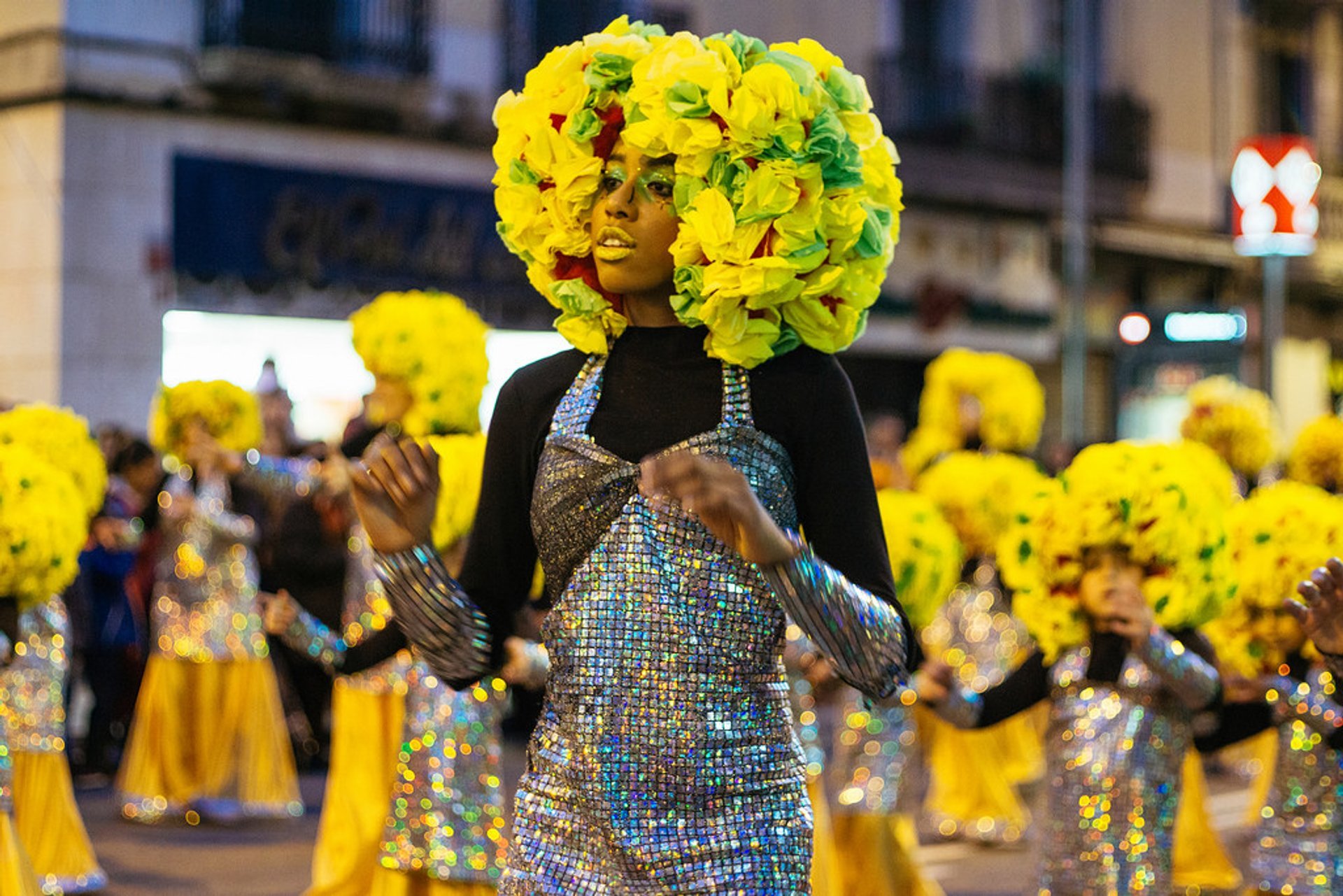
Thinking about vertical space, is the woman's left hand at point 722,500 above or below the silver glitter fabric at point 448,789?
above

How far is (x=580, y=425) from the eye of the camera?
318cm

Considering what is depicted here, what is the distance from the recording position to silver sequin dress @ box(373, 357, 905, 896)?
9.95 ft

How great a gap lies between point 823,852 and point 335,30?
39.2ft

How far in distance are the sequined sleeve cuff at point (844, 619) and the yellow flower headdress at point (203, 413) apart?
678cm

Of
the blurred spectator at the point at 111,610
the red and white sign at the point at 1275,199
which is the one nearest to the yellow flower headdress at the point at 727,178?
the blurred spectator at the point at 111,610

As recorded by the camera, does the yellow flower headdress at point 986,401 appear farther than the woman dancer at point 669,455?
Yes

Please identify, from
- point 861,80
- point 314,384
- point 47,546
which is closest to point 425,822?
point 47,546

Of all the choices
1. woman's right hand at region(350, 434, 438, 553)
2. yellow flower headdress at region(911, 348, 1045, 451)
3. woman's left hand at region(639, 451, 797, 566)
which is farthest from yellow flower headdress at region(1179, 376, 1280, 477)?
woman's left hand at region(639, 451, 797, 566)

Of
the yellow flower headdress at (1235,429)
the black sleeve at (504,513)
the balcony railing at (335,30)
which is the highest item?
the balcony railing at (335,30)

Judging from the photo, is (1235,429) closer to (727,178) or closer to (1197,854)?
(1197,854)

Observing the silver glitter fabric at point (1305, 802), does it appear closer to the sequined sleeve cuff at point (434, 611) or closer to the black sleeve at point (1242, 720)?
the black sleeve at point (1242, 720)

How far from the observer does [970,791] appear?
954 centimetres

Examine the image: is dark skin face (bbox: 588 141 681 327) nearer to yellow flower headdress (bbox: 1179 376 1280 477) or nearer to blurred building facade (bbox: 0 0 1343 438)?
yellow flower headdress (bbox: 1179 376 1280 477)

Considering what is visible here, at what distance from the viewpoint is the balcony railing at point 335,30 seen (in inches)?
634
